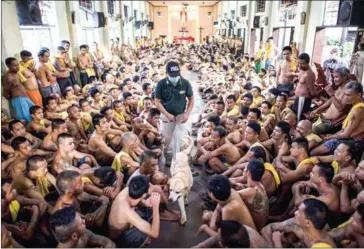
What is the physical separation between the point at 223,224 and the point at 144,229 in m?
0.70

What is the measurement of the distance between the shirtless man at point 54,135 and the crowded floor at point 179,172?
0.01 metres

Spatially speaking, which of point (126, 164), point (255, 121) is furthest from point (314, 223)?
point (255, 121)

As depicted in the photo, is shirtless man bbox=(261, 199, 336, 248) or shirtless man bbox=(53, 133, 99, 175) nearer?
shirtless man bbox=(261, 199, 336, 248)

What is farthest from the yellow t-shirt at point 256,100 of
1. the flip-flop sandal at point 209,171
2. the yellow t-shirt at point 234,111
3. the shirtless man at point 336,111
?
the flip-flop sandal at point 209,171

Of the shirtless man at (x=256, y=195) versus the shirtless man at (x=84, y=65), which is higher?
the shirtless man at (x=84, y=65)

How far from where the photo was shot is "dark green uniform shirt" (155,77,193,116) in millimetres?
4219

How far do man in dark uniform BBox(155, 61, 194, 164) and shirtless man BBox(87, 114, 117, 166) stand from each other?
861mm

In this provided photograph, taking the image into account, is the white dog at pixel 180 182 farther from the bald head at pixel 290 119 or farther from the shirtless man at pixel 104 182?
the bald head at pixel 290 119

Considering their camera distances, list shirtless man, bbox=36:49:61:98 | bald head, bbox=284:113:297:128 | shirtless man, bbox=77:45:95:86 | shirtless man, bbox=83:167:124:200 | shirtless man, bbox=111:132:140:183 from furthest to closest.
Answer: shirtless man, bbox=77:45:95:86, shirtless man, bbox=36:49:61:98, bald head, bbox=284:113:297:128, shirtless man, bbox=111:132:140:183, shirtless man, bbox=83:167:124:200

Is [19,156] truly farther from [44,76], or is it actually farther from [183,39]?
[183,39]

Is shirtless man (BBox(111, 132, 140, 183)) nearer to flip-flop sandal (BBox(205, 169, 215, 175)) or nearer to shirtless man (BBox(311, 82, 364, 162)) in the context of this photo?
flip-flop sandal (BBox(205, 169, 215, 175))

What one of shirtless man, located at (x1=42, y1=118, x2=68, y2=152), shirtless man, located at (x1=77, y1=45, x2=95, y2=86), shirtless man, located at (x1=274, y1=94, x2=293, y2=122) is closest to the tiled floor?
shirtless man, located at (x1=42, y1=118, x2=68, y2=152)

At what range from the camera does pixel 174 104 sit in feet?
Result: 14.0

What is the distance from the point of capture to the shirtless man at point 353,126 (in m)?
3.53
